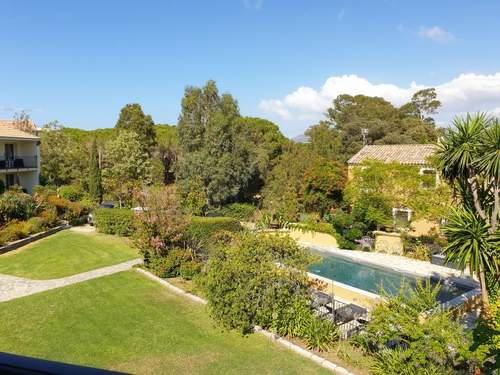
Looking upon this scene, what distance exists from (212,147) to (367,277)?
1932 centimetres

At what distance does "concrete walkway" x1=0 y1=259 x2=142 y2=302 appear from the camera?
14.5m

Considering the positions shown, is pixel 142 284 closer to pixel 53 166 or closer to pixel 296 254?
pixel 296 254

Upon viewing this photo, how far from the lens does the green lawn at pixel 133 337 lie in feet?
31.6

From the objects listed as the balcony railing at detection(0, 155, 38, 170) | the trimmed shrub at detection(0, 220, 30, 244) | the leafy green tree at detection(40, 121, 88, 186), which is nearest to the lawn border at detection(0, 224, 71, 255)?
the trimmed shrub at detection(0, 220, 30, 244)

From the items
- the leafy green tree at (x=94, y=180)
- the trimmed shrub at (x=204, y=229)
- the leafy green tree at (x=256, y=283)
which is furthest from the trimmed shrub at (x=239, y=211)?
the leafy green tree at (x=256, y=283)

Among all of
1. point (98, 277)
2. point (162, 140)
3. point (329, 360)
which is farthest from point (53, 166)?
point (329, 360)

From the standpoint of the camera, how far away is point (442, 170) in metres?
11.9

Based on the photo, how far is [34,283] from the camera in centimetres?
1572

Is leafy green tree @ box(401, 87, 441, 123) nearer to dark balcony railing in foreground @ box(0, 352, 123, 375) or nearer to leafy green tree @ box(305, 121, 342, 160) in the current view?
leafy green tree @ box(305, 121, 342, 160)

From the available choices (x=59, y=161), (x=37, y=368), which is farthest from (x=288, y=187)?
(x=37, y=368)

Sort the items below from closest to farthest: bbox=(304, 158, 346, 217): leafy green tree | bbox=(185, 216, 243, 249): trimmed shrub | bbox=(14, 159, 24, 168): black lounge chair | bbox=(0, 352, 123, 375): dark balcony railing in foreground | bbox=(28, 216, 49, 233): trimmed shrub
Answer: bbox=(0, 352, 123, 375): dark balcony railing in foreground, bbox=(185, 216, 243, 249): trimmed shrub, bbox=(28, 216, 49, 233): trimmed shrub, bbox=(304, 158, 346, 217): leafy green tree, bbox=(14, 159, 24, 168): black lounge chair

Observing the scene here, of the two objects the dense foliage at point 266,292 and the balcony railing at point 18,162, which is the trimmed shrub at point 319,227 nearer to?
the dense foliage at point 266,292

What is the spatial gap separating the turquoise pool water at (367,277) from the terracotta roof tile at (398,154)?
33.9 ft

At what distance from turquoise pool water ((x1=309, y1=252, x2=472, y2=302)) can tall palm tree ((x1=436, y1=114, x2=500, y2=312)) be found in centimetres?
654
